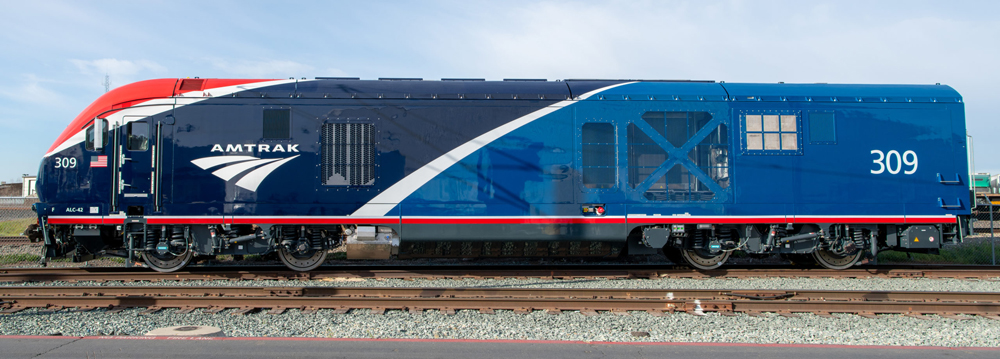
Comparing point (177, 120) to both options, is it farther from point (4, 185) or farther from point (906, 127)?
point (4, 185)

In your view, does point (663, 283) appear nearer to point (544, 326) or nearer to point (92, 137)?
point (544, 326)

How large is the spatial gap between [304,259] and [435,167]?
270 centimetres

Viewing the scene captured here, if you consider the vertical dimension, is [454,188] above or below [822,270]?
above

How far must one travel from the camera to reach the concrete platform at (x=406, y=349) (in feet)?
14.7

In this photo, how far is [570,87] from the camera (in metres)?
8.55

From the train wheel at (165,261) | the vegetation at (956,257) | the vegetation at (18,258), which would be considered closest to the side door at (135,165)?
the train wheel at (165,261)

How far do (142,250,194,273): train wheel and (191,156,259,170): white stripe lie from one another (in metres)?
1.49

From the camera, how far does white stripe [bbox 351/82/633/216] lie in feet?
26.6

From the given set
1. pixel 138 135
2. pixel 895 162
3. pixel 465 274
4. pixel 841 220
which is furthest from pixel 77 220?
pixel 895 162

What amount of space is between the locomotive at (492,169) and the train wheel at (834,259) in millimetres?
440

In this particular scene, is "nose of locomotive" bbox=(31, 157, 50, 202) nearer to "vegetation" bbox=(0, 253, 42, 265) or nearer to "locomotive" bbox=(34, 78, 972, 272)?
"locomotive" bbox=(34, 78, 972, 272)

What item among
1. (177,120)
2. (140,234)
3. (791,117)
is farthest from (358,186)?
(791,117)

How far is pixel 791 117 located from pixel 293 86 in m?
8.05

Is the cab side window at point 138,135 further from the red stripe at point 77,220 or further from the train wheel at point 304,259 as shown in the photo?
the train wheel at point 304,259
